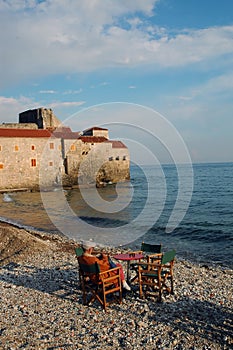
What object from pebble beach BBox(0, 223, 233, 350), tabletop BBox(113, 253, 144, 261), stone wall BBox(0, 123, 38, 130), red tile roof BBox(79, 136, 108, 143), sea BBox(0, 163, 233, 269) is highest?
stone wall BBox(0, 123, 38, 130)

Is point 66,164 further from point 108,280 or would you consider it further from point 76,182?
point 108,280

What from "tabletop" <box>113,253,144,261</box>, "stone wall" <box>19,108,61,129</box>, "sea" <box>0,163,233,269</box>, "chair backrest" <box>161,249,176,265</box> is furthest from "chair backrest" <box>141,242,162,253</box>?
"stone wall" <box>19,108,61,129</box>

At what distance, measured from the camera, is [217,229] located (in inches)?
760

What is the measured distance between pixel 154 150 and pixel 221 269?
12.4 m

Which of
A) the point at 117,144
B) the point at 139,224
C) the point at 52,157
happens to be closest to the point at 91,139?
the point at 117,144

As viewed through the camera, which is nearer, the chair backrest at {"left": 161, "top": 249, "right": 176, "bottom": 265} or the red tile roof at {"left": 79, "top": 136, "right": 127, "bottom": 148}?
the chair backrest at {"left": 161, "top": 249, "right": 176, "bottom": 265}

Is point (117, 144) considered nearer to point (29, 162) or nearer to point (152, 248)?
point (29, 162)

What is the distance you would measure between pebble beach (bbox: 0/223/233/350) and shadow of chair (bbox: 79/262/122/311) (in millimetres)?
180

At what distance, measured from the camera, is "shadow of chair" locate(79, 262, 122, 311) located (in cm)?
693

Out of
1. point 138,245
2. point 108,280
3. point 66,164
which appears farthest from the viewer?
point 66,164

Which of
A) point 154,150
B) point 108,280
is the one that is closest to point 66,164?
point 154,150

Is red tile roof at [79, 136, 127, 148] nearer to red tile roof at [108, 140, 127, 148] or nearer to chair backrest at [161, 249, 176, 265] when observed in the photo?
red tile roof at [108, 140, 127, 148]

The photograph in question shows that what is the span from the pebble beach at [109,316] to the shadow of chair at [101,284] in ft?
0.59

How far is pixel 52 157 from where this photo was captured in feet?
155
